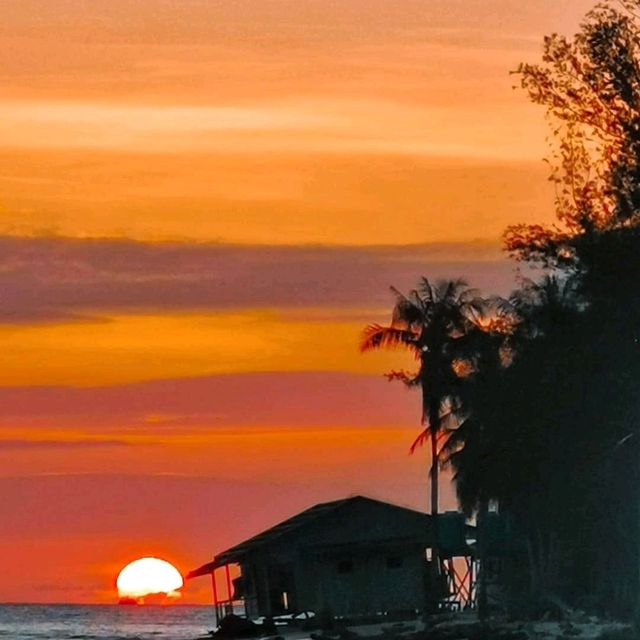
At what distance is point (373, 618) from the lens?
86625 mm

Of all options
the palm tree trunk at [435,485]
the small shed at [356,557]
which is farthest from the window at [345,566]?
the palm tree trunk at [435,485]

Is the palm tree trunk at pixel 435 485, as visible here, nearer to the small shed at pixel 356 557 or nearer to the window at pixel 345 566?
the small shed at pixel 356 557

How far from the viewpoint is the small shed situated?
289 ft

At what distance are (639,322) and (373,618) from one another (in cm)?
3180

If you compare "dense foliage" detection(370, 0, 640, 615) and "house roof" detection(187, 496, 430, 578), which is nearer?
"dense foliage" detection(370, 0, 640, 615)

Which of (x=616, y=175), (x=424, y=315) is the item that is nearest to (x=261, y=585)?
(x=424, y=315)

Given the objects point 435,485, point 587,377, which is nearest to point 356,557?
point 435,485

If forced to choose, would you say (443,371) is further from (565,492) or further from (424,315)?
(565,492)

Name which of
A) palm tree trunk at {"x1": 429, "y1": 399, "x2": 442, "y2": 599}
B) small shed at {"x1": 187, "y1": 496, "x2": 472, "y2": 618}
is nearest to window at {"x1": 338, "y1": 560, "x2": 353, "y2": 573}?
small shed at {"x1": 187, "y1": 496, "x2": 472, "y2": 618}

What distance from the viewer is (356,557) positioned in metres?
88.3

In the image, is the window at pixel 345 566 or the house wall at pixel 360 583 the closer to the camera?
the house wall at pixel 360 583

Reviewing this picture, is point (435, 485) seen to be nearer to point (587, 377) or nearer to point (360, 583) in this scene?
point (360, 583)

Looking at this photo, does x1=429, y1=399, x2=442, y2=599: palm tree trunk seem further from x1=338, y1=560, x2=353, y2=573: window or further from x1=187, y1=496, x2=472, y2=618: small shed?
x1=338, y1=560, x2=353, y2=573: window

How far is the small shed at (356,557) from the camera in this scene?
289 feet
